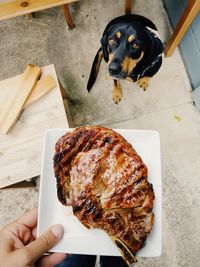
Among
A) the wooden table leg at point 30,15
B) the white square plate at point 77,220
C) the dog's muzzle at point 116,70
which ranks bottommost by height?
the white square plate at point 77,220

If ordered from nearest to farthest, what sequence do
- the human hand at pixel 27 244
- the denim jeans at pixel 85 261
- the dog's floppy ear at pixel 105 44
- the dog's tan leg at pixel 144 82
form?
the human hand at pixel 27 244 → the denim jeans at pixel 85 261 → the dog's floppy ear at pixel 105 44 → the dog's tan leg at pixel 144 82

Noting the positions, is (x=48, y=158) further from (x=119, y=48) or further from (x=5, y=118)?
(x=119, y=48)

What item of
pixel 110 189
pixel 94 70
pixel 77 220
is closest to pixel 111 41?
pixel 94 70

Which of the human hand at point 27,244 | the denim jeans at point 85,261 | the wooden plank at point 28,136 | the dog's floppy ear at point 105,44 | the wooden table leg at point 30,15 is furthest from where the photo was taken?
the wooden table leg at point 30,15

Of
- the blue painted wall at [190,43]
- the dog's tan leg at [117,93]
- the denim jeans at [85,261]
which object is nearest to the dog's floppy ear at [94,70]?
the dog's tan leg at [117,93]

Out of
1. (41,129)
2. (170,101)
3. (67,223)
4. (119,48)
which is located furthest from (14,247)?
(170,101)

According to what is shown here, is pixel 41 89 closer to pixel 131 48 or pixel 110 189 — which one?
pixel 131 48

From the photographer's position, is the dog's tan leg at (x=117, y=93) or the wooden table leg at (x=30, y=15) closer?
the dog's tan leg at (x=117, y=93)

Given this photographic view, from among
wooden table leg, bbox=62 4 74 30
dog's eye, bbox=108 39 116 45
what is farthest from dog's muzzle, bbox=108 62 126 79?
wooden table leg, bbox=62 4 74 30

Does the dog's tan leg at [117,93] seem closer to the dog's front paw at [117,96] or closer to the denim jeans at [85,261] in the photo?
the dog's front paw at [117,96]
